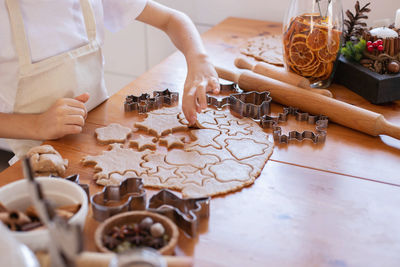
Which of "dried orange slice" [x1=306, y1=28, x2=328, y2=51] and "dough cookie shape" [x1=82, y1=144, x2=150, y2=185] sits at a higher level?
"dried orange slice" [x1=306, y1=28, x2=328, y2=51]

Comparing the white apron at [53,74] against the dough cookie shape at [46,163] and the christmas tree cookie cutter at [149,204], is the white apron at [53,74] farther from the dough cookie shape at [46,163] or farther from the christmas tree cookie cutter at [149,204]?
the christmas tree cookie cutter at [149,204]

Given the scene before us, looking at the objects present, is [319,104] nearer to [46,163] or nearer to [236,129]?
[236,129]

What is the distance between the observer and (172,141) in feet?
3.03

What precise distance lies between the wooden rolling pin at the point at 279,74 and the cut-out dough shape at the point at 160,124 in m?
0.30

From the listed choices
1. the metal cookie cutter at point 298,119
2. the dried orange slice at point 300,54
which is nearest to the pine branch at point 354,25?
the dried orange slice at point 300,54

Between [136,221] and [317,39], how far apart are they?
0.69 meters

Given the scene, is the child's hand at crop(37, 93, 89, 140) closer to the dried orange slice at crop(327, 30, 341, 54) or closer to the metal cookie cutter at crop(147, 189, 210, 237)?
the metal cookie cutter at crop(147, 189, 210, 237)

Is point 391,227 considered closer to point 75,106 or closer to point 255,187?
point 255,187

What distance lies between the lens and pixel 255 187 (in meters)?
0.79

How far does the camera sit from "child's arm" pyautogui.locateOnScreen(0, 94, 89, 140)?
3.01ft

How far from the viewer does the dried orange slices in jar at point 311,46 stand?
1.10 meters

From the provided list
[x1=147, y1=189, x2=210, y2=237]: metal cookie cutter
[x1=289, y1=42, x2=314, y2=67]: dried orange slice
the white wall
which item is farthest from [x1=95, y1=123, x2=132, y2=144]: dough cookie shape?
the white wall

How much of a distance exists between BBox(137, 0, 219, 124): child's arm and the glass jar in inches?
8.6

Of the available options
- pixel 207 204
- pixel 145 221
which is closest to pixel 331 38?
pixel 207 204
